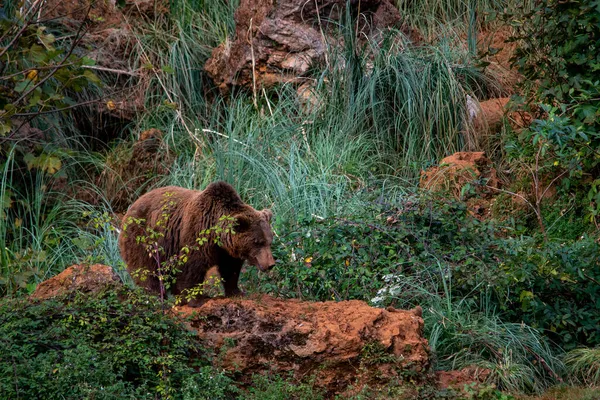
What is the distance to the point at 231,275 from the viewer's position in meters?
7.07

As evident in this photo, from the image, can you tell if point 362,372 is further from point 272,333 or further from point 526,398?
point 526,398

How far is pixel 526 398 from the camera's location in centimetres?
662

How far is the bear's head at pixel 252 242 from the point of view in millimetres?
6809

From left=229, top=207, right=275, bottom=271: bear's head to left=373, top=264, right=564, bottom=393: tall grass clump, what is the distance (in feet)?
3.97

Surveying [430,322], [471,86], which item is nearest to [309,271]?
[430,322]

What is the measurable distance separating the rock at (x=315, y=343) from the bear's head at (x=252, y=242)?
2.54ft

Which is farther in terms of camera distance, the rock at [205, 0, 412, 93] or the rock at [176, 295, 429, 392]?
the rock at [205, 0, 412, 93]

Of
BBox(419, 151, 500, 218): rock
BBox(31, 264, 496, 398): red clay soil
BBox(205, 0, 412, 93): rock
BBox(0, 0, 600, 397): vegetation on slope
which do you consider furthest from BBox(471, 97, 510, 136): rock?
BBox(31, 264, 496, 398): red clay soil

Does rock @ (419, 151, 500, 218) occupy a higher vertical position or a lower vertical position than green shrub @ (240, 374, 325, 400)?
lower

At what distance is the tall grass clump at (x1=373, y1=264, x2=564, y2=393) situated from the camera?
695 centimetres

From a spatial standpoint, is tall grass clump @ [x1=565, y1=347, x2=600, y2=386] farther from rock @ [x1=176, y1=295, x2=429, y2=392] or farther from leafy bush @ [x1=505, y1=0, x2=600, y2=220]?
leafy bush @ [x1=505, y1=0, x2=600, y2=220]

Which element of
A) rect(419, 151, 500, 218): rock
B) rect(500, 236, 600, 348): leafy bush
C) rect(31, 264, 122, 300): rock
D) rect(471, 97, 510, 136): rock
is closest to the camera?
rect(31, 264, 122, 300): rock

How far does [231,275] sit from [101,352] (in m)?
1.65

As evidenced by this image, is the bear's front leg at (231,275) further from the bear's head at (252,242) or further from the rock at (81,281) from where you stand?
the rock at (81,281)
